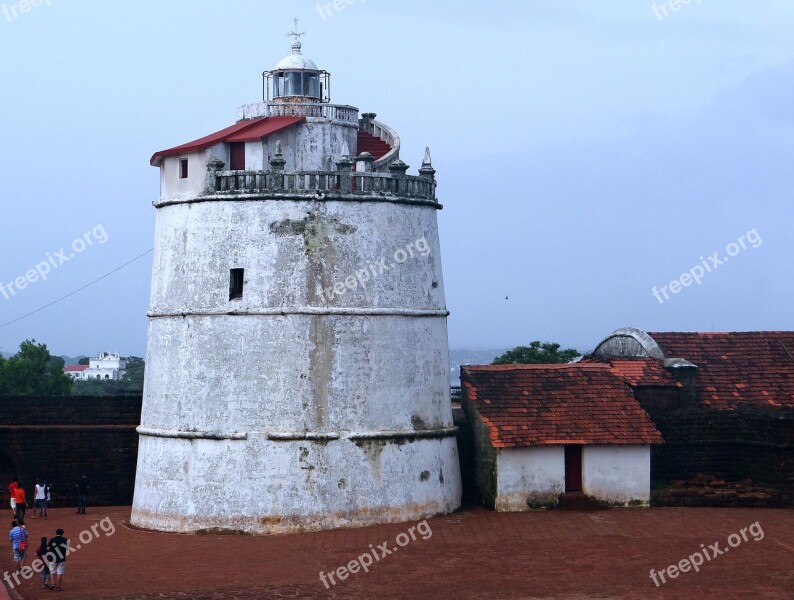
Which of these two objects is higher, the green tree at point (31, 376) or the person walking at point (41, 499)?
the green tree at point (31, 376)

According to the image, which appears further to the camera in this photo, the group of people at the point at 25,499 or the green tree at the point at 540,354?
A: the green tree at the point at 540,354

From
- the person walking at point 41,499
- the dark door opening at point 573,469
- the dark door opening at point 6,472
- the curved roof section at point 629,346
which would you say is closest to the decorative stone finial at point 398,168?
the dark door opening at point 573,469

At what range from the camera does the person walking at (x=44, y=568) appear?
19141 mm

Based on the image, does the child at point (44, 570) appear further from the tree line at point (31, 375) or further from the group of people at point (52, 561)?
the tree line at point (31, 375)

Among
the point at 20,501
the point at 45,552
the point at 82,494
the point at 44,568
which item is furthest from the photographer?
the point at 82,494

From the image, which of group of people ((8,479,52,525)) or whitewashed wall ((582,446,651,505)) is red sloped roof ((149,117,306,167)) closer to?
group of people ((8,479,52,525))

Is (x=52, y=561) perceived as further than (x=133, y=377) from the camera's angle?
No

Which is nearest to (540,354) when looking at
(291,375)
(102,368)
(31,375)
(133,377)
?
(31,375)

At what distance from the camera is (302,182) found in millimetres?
24172

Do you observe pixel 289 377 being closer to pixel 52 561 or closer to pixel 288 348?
pixel 288 348

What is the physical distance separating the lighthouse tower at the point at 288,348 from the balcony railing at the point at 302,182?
27 mm

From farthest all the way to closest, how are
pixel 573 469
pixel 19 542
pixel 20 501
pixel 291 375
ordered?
pixel 573 469 < pixel 20 501 < pixel 291 375 < pixel 19 542

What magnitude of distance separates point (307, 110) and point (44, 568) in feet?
36.0

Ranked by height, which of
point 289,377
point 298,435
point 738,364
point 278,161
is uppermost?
point 278,161
